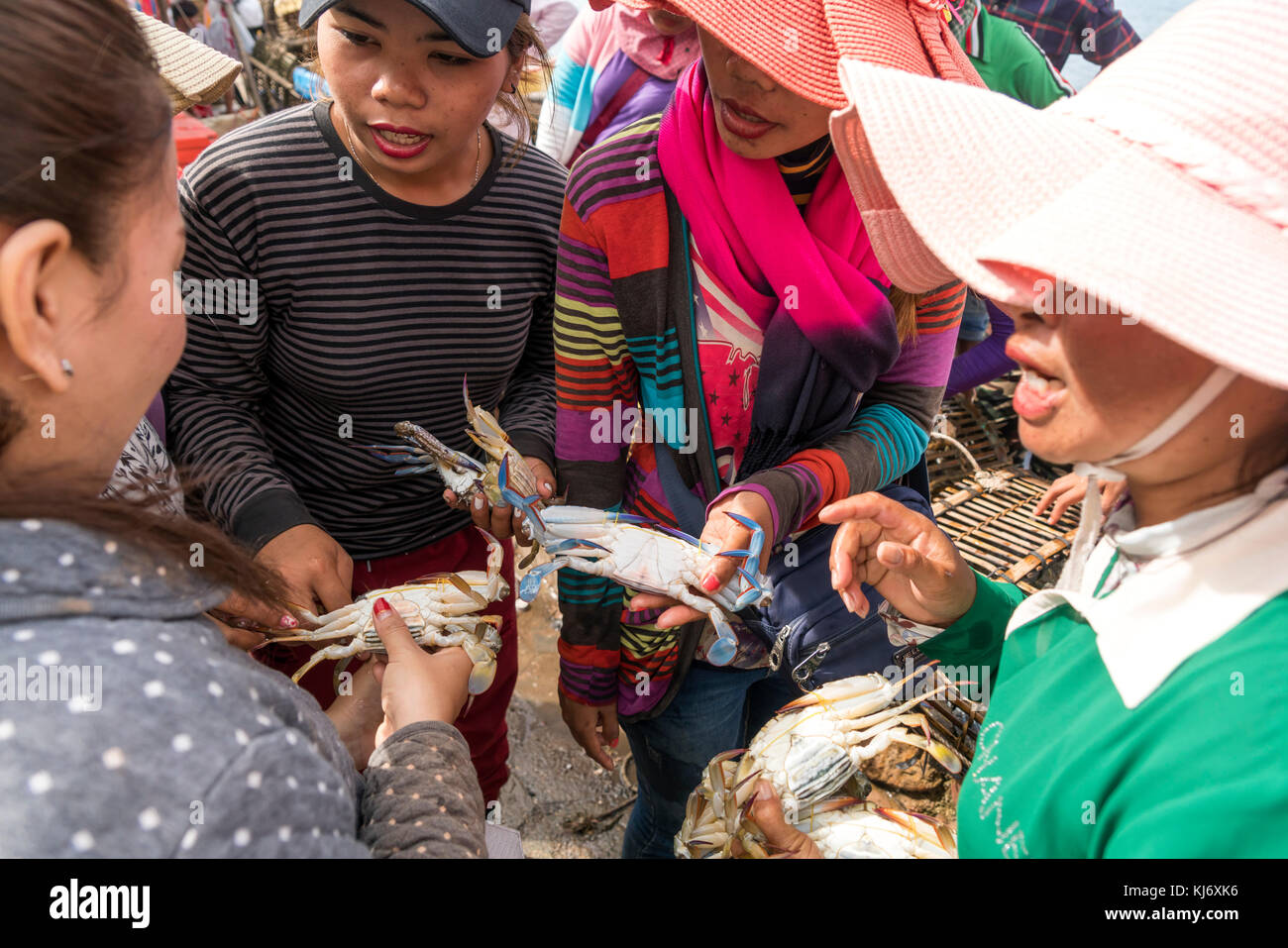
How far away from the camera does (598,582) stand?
1.93 metres

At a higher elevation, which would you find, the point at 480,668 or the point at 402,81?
the point at 402,81

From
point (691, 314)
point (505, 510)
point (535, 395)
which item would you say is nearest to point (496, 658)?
point (505, 510)

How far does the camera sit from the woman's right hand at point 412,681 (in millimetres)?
1264

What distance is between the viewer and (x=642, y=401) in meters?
1.85

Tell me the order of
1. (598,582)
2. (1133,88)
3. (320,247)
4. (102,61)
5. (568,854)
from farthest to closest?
(568,854)
(598,582)
(320,247)
(1133,88)
(102,61)

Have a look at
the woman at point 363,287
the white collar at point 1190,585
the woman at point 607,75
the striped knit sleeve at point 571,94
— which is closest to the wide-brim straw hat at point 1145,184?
the white collar at point 1190,585

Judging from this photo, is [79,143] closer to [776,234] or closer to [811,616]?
[776,234]

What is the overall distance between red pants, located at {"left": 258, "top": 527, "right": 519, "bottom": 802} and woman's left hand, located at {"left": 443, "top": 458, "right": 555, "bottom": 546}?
12cm

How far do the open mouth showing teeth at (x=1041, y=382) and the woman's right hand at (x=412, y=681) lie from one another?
0.96 meters

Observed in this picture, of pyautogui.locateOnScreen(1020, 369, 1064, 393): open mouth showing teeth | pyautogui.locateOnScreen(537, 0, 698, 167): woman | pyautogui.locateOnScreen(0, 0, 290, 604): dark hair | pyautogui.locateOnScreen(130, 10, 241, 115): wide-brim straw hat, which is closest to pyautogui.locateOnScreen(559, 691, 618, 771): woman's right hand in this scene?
pyautogui.locateOnScreen(0, 0, 290, 604): dark hair

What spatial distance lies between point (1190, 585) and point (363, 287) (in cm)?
160

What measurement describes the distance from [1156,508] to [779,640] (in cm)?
89
